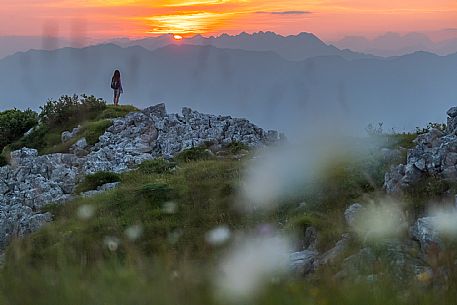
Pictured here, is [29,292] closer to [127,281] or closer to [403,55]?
[127,281]

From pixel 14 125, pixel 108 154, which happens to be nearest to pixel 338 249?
pixel 108 154

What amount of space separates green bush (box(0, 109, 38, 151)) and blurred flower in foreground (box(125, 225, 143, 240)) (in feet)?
72.5

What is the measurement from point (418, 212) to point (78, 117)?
23.4 metres

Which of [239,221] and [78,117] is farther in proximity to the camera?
[78,117]

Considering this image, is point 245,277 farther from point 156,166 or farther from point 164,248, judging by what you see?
point 156,166

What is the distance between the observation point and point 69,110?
A: 32.1 metres

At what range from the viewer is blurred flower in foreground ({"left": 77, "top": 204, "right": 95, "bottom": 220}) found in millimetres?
15033

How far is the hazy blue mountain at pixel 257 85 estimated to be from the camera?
48.1ft

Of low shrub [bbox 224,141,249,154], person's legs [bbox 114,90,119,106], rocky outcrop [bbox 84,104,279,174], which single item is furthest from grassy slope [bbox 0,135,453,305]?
person's legs [bbox 114,90,119,106]

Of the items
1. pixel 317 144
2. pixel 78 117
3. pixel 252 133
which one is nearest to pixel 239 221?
pixel 317 144

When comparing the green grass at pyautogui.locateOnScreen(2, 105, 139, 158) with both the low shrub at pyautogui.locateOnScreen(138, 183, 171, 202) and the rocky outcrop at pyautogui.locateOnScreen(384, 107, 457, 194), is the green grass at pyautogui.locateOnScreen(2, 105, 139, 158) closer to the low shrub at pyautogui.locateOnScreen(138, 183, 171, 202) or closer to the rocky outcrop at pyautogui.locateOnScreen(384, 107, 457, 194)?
the low shrub at pyautogui.locateOnScreen(138, 183, 171, 202)

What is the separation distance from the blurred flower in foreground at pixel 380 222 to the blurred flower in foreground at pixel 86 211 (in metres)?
6.59

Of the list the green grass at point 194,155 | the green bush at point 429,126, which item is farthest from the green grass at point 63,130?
the green bush at point 429,126

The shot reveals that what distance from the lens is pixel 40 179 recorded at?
19078 millimetres
